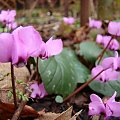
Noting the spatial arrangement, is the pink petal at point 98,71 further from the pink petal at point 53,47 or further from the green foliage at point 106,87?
the pink petal at point 53,47

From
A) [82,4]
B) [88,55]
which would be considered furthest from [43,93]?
[82,4]

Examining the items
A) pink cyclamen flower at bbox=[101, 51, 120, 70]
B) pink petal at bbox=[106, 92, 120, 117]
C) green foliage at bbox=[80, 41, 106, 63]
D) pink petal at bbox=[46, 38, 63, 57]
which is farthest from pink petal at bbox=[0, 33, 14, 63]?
green foliage at bbox=[80, 41, 106, 63]

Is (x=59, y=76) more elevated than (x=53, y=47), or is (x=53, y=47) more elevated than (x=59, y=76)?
(x=53, y=47)

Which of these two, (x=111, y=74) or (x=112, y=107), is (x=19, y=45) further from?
(x=111, y=74)

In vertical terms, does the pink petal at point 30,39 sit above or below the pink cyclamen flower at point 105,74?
above

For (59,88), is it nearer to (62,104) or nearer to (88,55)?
(62,104)

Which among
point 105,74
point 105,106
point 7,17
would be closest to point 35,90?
point 105,74

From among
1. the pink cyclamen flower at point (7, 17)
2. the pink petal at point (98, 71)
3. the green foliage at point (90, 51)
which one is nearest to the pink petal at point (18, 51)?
the pink petal at point (98, 71)
